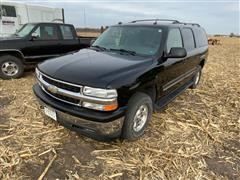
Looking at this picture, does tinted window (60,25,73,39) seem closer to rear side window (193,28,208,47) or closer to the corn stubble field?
the corn stubble field

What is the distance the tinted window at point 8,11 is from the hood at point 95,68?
10.5m

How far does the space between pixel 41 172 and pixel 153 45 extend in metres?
2.76

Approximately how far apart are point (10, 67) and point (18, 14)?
7249 millimetres

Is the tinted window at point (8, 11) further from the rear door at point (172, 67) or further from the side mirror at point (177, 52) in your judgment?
the side mirror at point (177, 52)

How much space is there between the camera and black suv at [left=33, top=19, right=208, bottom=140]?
3.06m

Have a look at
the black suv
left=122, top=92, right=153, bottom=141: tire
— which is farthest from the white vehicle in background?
left=122, top=92, right=153, bottom=141: tire

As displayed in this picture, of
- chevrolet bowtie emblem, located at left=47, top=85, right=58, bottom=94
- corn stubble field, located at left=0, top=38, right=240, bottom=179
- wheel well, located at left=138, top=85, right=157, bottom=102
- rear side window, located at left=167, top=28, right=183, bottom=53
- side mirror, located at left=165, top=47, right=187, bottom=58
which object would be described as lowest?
corn stubble field, located at left=0, top=38, right=240, bottom=179

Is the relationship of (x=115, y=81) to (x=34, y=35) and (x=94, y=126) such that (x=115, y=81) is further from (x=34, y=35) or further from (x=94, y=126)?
(x=34, y=35)

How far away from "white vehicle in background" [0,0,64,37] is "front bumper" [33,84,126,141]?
32.6ft

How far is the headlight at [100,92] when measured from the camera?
2971 mm

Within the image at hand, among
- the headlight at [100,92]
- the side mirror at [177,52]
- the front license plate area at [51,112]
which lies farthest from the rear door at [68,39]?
the headlight at [100,92]

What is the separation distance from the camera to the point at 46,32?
757 centimetres

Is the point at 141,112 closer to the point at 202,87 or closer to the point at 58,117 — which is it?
the point at 58,117

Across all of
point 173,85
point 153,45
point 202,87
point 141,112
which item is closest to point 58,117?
point 141,112
